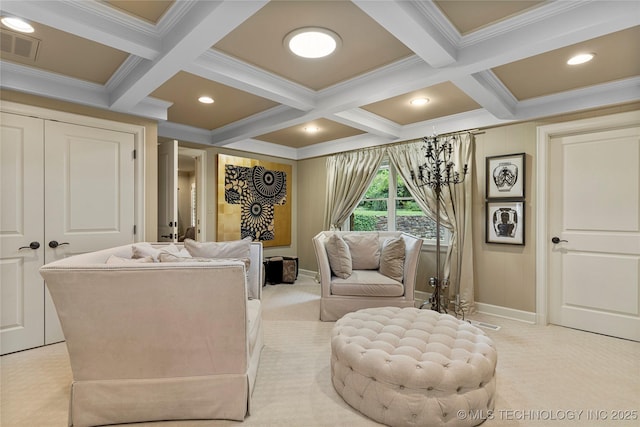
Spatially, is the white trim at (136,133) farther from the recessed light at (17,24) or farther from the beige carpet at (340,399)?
the beige carpet at (340,399)

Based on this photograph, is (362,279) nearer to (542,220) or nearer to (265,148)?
(542,220)

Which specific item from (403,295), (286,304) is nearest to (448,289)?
(403,295)

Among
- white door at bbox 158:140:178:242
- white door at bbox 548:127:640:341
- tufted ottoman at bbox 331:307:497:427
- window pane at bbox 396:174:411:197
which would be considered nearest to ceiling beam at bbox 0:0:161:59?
white door at bbox 158:140:178:242

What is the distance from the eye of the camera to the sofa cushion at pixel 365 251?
376 centimetres

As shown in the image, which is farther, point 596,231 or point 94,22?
point 596,231

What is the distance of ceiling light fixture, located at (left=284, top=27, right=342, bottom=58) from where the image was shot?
6.71 feet

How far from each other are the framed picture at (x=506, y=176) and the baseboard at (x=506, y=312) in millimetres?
1276

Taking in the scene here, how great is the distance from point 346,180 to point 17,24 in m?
3.96

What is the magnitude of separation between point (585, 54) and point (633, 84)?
3.01 feet

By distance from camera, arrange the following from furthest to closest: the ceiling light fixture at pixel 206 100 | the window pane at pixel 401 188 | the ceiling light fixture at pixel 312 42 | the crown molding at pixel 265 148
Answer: the crown molding at pixel 265 148, the window pane at pixel 401 188, the ceiling light fixture at pixel 206 100, the ceiling light fixture at pixel 312 42

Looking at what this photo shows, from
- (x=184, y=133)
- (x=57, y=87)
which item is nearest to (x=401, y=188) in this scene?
(x=184, y=133)

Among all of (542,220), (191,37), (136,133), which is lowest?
(542,220)

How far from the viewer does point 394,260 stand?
11.3ft

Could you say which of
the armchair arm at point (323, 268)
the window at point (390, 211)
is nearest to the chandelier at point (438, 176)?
the window at point (390, 211)
